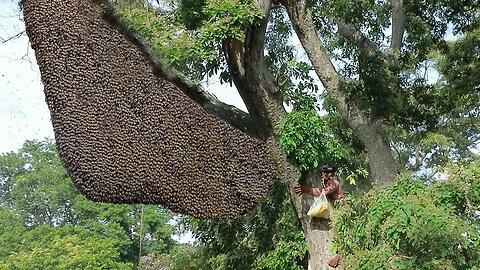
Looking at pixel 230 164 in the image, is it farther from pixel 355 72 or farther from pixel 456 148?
pixel 456 148

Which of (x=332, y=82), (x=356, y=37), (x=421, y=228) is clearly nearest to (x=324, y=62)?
(x=332, y=82)

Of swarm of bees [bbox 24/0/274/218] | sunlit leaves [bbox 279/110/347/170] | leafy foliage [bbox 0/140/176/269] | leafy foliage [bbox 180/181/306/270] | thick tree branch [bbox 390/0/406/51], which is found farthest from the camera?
leafy foliage [bbox 0/140/176/269]

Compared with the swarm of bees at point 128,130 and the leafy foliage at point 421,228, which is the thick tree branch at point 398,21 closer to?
the swarm of bees at point 128,130

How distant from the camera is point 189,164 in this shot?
5.68 m

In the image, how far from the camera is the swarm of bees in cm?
514

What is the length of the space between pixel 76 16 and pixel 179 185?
1.70 meters

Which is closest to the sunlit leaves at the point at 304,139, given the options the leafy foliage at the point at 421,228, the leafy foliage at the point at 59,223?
the leafy foliage at the point at 421,228

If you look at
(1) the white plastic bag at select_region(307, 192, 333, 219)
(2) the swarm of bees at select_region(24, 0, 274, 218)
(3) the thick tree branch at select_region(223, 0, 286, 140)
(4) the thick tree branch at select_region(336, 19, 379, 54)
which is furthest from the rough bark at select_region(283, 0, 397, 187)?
(2) the swarm of bees at select_region(24, 0, 274, 218)

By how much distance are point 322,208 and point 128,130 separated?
5.96 ft

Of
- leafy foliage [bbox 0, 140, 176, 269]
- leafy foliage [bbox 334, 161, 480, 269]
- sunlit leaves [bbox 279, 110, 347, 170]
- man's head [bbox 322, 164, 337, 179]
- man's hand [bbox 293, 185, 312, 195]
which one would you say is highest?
leafy foliage [bbox 0, 140, 176, 269]

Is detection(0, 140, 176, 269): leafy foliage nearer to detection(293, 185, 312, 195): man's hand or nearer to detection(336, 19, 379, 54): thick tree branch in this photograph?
detection(336, 19, 379, 54): thick tree branch

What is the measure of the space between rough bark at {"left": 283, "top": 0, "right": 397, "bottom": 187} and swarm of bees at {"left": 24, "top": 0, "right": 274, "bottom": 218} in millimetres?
1389

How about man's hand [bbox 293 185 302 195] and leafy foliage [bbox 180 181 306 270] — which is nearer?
man's hand [bbox 293 185 302 195]

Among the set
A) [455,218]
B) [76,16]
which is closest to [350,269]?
[455,218]
